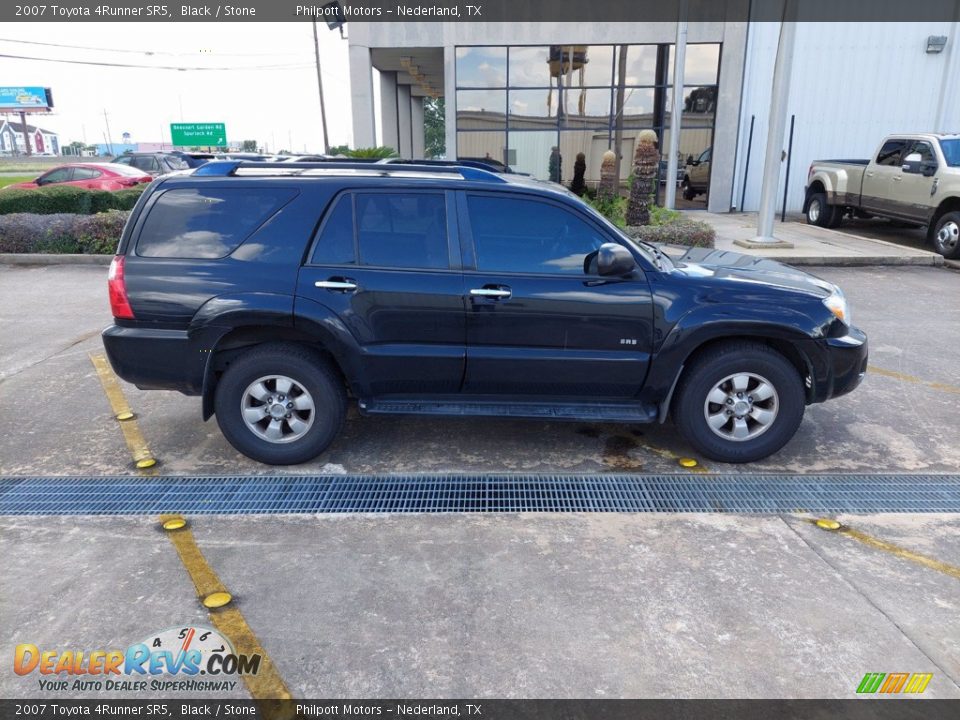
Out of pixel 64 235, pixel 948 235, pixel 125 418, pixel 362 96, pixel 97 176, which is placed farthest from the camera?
pixel 362 96

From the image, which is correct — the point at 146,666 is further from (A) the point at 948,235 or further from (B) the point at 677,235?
(A) the point at 948,235

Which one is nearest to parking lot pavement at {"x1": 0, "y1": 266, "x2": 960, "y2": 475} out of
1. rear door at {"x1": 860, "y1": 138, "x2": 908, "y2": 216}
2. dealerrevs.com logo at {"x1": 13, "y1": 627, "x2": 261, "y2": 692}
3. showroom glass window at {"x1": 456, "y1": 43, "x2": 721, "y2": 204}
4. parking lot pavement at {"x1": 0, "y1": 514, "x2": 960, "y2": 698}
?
parking lot pavement at {"x1": 0, "y1": 514, "x2": 960, "y2": 698}

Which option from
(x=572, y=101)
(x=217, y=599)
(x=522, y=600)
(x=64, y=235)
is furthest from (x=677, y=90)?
(x=217, y=599)

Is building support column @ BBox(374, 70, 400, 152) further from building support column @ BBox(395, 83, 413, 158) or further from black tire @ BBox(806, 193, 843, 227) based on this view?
black tire @ BBox(806, 193, 843, 227)

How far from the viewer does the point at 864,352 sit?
180 inches

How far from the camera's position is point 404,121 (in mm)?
33406

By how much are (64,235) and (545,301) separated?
11144 millimetres

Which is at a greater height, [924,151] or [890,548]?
[924,151]

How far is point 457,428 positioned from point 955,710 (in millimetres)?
3416

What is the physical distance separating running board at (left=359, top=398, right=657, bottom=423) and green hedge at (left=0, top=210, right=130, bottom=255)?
9.81m

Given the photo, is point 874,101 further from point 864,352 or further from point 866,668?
point 866,668

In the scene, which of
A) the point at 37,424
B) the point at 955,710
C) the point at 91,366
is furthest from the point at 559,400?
the point at 91,366

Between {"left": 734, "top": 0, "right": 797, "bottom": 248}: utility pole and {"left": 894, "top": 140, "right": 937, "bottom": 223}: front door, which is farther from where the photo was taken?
{"left": 894, "top": 140, "right": 937, "bottom": 223}: front door

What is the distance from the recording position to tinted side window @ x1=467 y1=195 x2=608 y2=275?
174 inches
